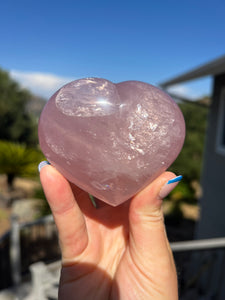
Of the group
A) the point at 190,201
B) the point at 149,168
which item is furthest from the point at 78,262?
the point at 190,201

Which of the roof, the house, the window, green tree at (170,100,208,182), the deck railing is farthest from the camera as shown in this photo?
Result: green tree at (170,100,208,182)

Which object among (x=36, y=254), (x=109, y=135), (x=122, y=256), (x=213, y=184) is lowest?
(x=36, y=254)

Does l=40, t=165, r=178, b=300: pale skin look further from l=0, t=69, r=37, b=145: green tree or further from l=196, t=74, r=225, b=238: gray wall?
l=0, t=69, r=37, b=145: green tree

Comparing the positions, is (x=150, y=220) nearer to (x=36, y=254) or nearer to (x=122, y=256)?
(x=122, y=256)

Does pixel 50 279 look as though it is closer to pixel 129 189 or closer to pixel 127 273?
pixel 127 273

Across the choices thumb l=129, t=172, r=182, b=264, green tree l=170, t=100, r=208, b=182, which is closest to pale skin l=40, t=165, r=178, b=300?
thumb l=129, t=172, r=182, b=264


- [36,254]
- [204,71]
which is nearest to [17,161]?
[36,254]
